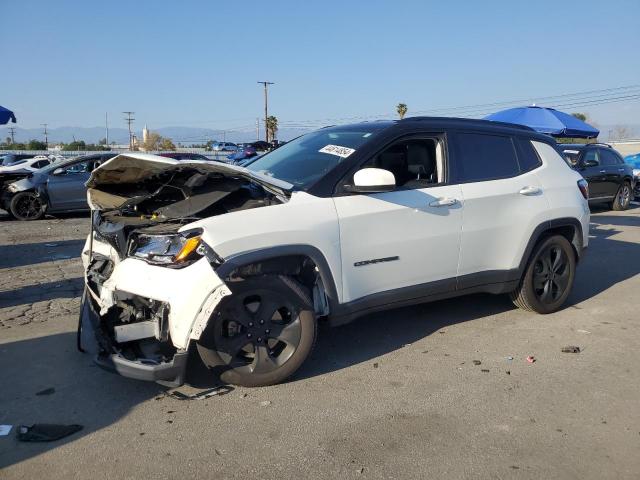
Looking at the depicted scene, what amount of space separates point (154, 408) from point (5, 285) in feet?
14.0

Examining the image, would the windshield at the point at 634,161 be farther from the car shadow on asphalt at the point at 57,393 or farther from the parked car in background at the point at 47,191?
the car shadow on asphalt at the point at 57,393

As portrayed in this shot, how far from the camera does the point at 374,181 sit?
4020 millimetres

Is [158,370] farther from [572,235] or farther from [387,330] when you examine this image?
[572,235]

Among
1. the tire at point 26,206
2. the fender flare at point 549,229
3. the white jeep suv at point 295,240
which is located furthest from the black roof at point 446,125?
the tire at point 26,206

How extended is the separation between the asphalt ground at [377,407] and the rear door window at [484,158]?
1.42 metres

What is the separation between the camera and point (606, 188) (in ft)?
48.6

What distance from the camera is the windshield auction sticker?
4.41 meters

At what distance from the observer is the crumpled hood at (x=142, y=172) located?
3773 millimetres

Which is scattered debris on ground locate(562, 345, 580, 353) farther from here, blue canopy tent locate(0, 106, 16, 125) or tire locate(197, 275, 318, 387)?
blue canopy tent locate(0, 106, 16, 125)

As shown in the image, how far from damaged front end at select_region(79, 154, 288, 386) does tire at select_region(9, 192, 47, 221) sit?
32.0ft

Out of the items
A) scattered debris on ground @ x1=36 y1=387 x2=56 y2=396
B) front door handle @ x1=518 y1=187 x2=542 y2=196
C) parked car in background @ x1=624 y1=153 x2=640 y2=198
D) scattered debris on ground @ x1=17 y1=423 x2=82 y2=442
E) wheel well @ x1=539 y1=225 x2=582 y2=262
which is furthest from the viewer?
parked car in background @ x1=624 y1=153 x2=640 y2=198

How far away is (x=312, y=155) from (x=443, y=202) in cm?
116

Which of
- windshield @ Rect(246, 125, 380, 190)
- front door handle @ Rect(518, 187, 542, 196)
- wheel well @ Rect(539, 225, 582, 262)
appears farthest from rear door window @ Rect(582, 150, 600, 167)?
windshield @ Rect(246, 125, 380, 190)

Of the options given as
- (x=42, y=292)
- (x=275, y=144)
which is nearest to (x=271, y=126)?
(x=275, y=144)
